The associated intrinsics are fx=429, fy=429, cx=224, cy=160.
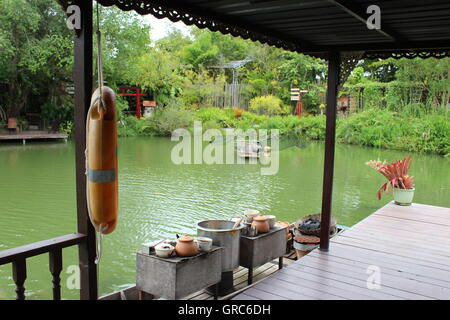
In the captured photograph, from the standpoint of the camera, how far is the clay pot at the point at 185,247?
8.94 feet

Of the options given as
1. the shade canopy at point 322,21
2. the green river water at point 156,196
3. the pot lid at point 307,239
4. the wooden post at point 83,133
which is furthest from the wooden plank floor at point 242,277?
the shade canopy at point 322,21

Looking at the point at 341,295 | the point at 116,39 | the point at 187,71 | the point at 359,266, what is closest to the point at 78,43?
the point at 341,295

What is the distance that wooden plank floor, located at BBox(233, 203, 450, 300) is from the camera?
2885mm

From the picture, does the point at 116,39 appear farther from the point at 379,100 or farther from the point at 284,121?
the point at 379,100

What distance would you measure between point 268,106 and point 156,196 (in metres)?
14.0

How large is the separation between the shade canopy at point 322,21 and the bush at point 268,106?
56.9 feet

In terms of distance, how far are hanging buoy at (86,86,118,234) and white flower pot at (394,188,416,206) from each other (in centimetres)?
464

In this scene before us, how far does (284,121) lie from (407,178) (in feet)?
46.8

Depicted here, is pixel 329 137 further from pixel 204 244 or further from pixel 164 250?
pixel 164 250

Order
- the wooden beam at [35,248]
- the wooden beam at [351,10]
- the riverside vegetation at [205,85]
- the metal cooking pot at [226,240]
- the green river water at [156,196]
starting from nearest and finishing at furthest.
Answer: the wooden beam at [35,248], the wooden beam at [351,10], the metal cooking pot at [226,240], the green river water at [156,196], the riverside vegetation at [205,85]

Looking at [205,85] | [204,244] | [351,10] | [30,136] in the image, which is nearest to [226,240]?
[204,244]

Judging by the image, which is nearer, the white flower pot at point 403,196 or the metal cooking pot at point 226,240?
the metal cooking pot at point 226,240

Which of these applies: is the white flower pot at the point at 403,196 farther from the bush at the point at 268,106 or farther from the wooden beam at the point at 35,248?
the bush at the point at 268,106
